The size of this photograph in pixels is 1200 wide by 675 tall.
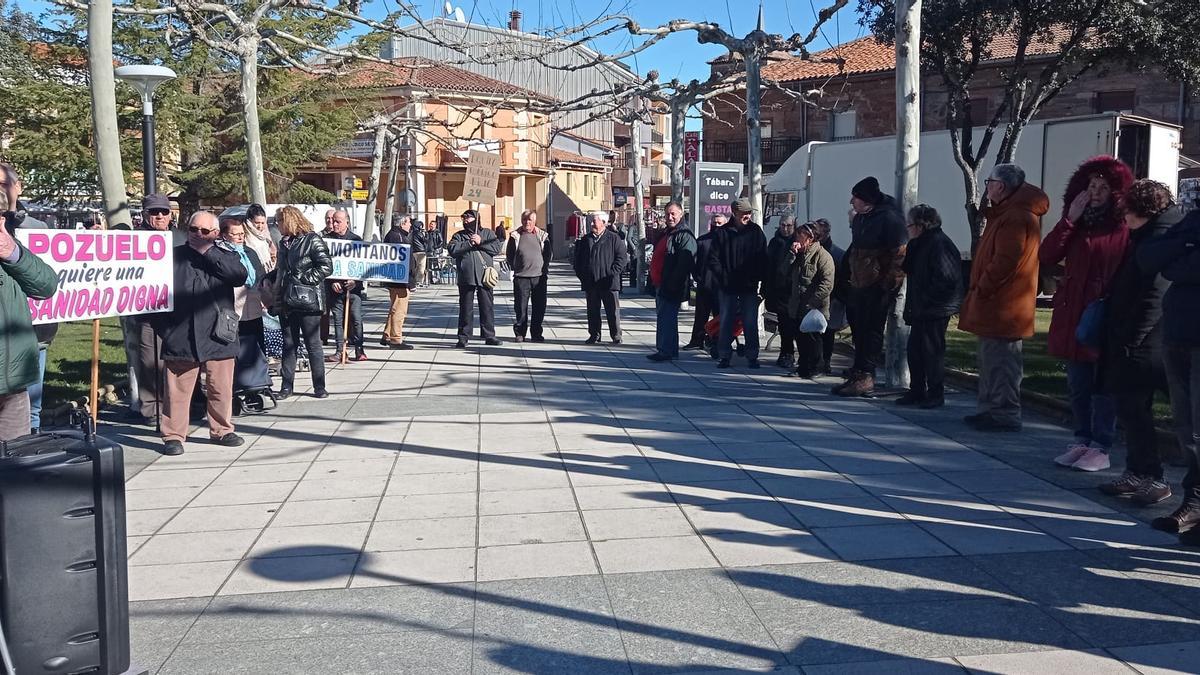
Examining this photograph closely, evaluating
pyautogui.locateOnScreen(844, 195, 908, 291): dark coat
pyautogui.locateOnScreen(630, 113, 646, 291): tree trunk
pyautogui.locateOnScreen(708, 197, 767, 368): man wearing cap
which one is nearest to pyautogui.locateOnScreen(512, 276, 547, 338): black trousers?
pyautogui.locateOnScreen(708, 197, 767, 368): man wearing cap

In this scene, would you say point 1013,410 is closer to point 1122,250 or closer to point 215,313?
point 1122,250

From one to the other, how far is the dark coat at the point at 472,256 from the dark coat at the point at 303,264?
3.96 m

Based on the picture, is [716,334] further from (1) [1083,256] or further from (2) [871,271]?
(1) [1083,256]

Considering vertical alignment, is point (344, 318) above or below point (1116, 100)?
below

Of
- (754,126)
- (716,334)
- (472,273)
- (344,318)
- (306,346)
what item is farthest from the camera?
(754,126)

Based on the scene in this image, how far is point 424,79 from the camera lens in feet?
137

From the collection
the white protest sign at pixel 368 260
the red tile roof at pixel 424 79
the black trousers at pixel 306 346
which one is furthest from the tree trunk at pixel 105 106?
the red tile roof at pixel 424 79

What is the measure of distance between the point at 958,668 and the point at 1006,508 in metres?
2.34

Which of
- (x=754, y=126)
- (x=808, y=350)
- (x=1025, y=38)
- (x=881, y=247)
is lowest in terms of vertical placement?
(x=808, y=350)

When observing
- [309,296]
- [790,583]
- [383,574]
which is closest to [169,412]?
[309,296]

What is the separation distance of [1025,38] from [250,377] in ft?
48.1

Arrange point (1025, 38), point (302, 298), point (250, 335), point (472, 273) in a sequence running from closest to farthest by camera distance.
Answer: point (250, 335)
point (302, 298)
point (472, 273)
point (1025, 38)

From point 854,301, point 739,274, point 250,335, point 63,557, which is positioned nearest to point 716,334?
point 739,274

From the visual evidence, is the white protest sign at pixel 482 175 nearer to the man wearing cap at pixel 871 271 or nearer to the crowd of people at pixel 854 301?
the crowd of people at pixel 854 301
